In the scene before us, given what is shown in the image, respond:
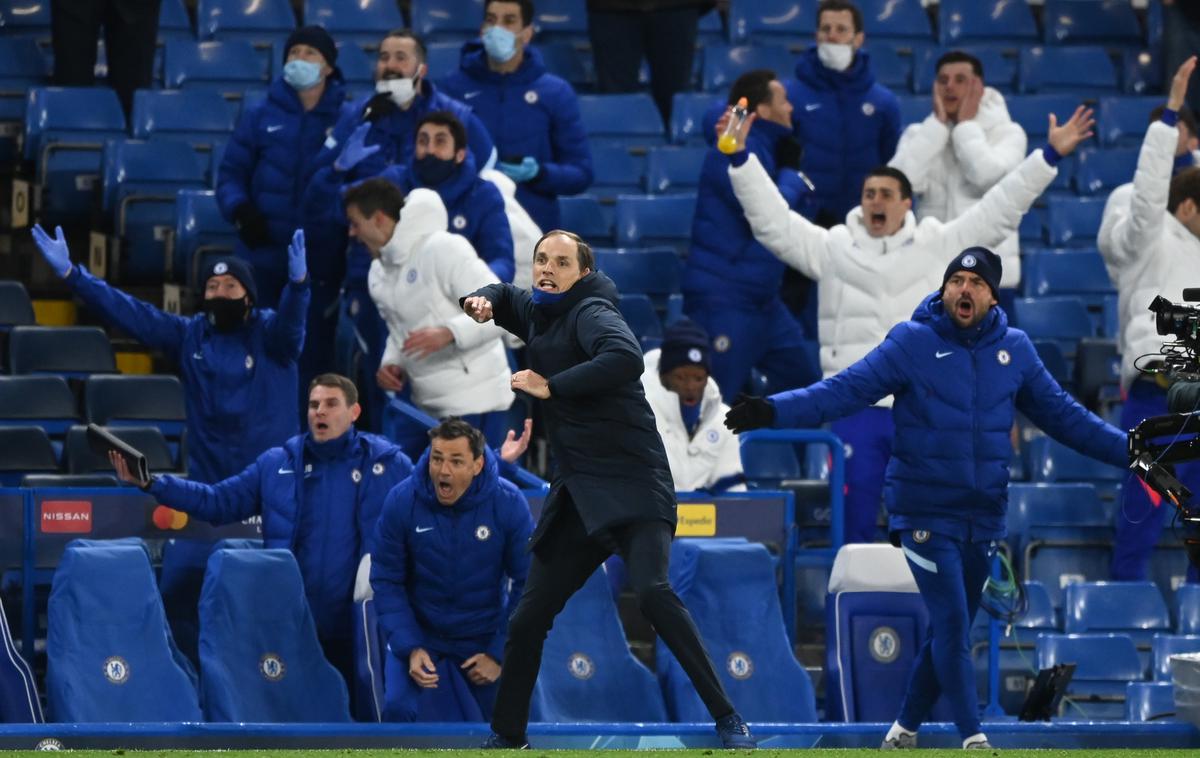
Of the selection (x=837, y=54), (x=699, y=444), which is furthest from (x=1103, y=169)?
(x=699, y=444)

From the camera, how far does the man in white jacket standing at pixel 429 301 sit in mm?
10258

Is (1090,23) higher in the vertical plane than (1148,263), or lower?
higher

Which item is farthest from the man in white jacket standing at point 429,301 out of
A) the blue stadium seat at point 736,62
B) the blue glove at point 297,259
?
→ the blue stadium seat at point 736,62

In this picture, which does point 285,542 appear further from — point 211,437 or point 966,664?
point 966,664

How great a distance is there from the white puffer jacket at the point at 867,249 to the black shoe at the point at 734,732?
10.1 feet

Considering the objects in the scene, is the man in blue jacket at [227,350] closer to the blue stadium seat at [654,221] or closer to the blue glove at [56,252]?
the blue glove at [56,252]

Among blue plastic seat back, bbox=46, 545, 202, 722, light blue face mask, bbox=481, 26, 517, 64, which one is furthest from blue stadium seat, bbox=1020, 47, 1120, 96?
A: blue plastic seat back, bbox=46, 545, 202, 722

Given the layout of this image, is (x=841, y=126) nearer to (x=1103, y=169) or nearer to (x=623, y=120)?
(x=623, y=120)

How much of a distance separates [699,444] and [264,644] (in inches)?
80.9

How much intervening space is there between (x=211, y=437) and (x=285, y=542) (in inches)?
31.4

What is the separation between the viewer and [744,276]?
11.0 meters

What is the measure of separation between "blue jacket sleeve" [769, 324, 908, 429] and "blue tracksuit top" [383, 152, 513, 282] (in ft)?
8.22

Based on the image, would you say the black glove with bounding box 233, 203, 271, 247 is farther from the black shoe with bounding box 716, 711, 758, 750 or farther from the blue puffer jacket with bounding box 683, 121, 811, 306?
the black shoe with bounding box 716, 711, 758, 750

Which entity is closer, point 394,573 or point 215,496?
point 394,573
